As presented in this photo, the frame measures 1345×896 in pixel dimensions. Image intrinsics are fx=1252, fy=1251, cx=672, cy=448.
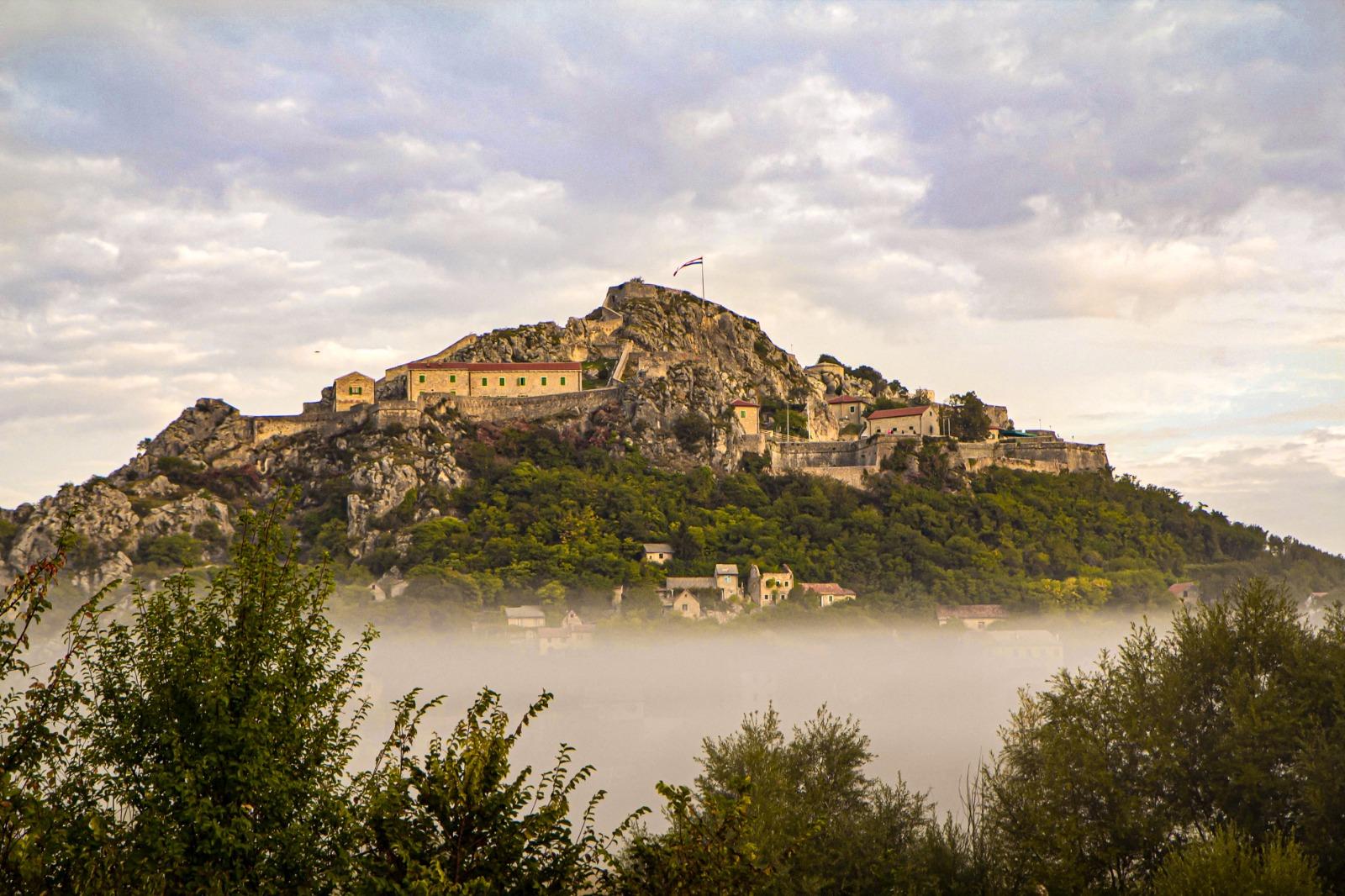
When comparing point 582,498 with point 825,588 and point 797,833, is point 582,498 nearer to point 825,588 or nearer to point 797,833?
point 825,588

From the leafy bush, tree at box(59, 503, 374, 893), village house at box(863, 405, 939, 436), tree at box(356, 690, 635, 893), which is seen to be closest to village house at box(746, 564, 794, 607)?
the leafy bush

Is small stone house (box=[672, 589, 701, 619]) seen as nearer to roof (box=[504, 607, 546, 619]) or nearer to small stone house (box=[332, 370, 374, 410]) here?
roof (box=[504, 607, 546, 619])

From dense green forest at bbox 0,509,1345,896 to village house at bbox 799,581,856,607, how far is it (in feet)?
216

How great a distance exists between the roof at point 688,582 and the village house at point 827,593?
6752 millimetres

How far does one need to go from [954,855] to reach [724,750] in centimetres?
Answer: 619

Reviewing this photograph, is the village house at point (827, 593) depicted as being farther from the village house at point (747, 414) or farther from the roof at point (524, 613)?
Result: the roof at point (524, 613)

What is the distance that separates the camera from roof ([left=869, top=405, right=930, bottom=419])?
106 meters

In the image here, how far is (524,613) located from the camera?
281ft

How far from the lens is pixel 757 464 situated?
102m

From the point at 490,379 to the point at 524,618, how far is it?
24544mm

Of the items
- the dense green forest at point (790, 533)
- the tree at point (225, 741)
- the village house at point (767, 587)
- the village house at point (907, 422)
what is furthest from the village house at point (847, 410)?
the tree at point (225, 741)

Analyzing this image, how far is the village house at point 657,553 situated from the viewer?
9088cm

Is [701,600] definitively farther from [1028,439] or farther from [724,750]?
[724,750]

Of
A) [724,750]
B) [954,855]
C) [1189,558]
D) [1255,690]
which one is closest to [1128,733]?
[1255,690]
